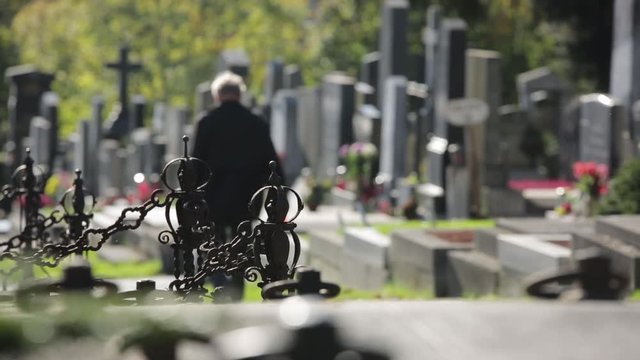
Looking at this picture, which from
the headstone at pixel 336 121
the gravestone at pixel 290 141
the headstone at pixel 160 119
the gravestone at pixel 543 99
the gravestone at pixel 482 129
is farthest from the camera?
the headstone at pixel 160 119

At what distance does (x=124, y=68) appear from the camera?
1581 inches

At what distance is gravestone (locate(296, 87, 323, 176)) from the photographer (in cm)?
2950

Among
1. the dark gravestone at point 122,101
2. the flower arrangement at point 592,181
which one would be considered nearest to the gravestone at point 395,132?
the flower arrangement at point 592,181

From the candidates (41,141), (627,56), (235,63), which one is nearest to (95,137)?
(41,141)

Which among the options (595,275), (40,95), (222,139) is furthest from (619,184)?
(40,95)

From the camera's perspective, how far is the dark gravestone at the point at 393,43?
1039 inches

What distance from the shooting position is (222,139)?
445 inches

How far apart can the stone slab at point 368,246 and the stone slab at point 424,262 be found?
15 centimetres

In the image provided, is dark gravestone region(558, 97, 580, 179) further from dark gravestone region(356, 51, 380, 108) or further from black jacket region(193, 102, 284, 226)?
black jacket region(193, 102, 284, 226)

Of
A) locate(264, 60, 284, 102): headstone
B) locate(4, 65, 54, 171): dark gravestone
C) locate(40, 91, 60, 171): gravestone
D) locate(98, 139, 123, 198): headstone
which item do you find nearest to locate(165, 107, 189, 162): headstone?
locate(98, 139, 123, 198): headstone

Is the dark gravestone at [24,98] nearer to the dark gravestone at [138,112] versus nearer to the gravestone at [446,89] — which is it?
the dark gravestone at [138,112]

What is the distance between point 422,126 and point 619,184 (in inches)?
413

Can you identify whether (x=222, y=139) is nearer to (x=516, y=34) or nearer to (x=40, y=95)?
(x=40, y=95)

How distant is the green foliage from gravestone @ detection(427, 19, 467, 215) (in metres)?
5.84
